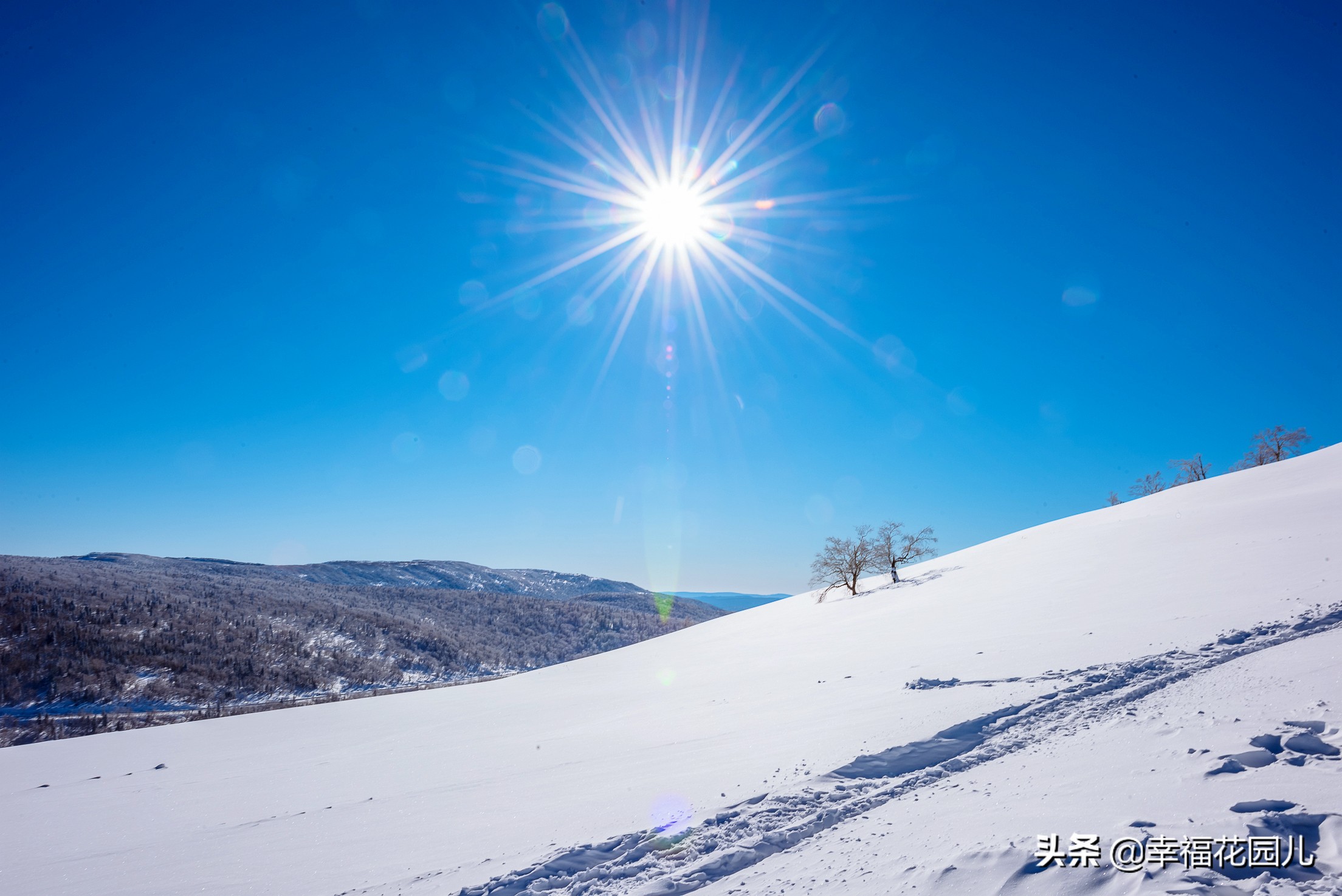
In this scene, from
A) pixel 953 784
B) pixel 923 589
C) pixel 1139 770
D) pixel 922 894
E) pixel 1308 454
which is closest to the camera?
pixel 922 894

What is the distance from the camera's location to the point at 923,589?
20.2 m

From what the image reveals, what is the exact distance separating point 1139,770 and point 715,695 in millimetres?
8420

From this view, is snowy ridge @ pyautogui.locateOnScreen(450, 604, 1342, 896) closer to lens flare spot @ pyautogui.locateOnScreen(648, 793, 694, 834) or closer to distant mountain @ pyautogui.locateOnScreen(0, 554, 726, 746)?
lens flare spot @ pyautogui.locateOnScreen(648, 793, 694, 834)

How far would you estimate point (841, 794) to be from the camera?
5.48 m

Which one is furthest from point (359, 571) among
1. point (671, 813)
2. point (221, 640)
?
point (671, 813)

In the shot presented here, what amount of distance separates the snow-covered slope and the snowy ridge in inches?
1.3

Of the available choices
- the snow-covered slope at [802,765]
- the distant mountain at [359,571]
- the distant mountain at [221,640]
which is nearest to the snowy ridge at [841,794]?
the snow-covered slope at [802,765]

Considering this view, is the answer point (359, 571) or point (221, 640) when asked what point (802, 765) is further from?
point (359, 571)

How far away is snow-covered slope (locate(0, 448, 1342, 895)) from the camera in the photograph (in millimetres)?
4457

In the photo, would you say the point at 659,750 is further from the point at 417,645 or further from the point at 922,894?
the point at 417,645

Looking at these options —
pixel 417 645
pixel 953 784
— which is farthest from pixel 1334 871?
pixel 417 645

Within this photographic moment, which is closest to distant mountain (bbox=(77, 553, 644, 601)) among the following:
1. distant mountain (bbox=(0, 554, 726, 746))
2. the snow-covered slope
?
distant mountain (bbox=(0, 554, 726, 746))

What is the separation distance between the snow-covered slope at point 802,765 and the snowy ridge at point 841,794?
3 centimetres

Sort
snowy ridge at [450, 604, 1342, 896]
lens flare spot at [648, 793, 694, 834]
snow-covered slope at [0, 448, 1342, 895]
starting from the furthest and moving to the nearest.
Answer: lens flare spot at [648, 793, 694, 834] → snowy ridge at [450, 604, 1342, 896] → snow-covered slope at [0, 448, 1342, 895]
